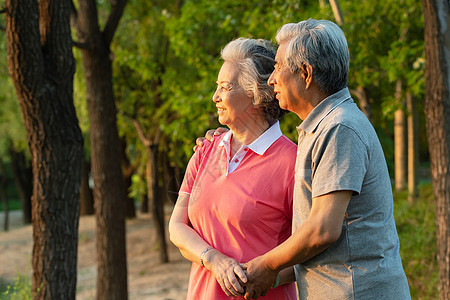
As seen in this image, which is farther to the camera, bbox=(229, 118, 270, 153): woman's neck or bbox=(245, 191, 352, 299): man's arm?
bbox=(229, 118, 270, 153): woman's neck

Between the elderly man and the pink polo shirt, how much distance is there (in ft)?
0.84

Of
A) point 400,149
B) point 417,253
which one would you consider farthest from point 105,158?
point 400,149

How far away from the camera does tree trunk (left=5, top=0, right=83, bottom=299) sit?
4465 millimetres

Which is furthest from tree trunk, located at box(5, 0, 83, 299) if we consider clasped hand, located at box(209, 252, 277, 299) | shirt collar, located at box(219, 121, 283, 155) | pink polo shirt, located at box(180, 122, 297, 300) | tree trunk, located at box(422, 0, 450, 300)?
tree trunk, located at box(422, 0, 450, 300)

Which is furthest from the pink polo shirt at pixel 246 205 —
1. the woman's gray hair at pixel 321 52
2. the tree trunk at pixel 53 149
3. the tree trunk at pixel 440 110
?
the tree trunk at pixel 440 110

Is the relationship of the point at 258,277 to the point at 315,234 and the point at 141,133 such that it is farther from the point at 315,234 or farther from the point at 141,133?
the point at 141,133

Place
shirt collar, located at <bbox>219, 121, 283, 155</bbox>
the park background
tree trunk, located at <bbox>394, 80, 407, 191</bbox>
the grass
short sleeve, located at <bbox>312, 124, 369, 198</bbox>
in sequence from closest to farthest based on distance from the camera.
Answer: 1. short sleeve, located at <bbox>312, 124, 369, 198</bbox>
2. shirt collar, located at <bbox>219, 121, 283, 155</bbox>
3. the park background
4. the grass
5. tree trunk, located at <bbox>394, 80, 407, 191</bbox>

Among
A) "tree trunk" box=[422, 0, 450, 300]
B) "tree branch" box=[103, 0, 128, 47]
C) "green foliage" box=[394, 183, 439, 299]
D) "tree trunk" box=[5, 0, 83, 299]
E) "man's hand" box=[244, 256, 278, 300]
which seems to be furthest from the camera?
"tree branch" box=[103, 0, 128, 47]

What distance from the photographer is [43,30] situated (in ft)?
15.2

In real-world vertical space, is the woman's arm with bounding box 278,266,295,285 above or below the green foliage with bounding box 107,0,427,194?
below

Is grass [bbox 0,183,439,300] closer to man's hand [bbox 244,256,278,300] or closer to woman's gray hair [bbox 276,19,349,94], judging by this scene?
man's hand [bbox 244,256,278,300]

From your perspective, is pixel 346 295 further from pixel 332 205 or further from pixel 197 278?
pixel 197 278

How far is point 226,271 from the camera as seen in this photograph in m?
2.25

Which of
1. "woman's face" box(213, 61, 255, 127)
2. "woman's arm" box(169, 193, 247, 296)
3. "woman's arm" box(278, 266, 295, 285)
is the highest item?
"woman's face" box(213, 61, 255, 127)
